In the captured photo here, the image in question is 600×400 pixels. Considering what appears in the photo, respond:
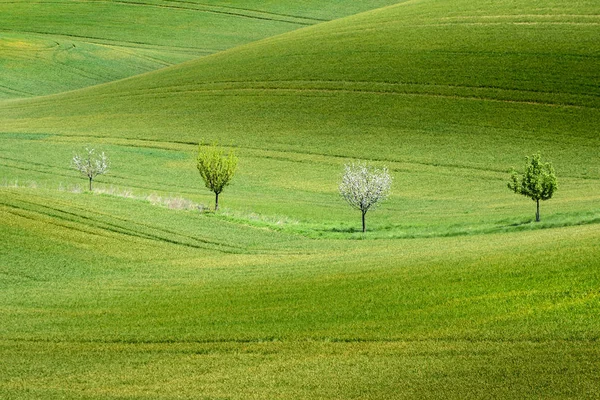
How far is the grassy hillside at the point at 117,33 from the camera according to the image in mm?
106938

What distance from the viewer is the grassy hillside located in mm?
106938

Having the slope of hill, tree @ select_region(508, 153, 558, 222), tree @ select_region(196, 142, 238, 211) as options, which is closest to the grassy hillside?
the slope of hill

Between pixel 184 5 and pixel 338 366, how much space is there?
123930 millimetres

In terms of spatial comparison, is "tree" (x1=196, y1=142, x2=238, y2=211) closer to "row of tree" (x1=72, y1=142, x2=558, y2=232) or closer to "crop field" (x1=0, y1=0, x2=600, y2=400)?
"row of tree" (x1=72, y1=142, x2=558, y2=232)

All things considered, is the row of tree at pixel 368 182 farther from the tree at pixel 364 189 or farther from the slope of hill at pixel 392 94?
the slope of hill at pixel 392 94

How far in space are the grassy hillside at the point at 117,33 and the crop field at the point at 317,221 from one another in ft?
2.76

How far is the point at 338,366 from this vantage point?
18094 mm

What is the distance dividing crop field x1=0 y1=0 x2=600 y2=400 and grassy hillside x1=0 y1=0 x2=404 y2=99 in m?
0.84

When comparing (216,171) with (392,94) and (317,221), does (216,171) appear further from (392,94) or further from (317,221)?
(392,94)

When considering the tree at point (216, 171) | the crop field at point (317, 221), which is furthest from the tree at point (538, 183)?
the tree at point (216, 171)

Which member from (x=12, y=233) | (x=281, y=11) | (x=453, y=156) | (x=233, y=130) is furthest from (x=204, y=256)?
(x=281, y=11)

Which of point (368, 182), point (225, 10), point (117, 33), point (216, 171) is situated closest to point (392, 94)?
point (216, 171)

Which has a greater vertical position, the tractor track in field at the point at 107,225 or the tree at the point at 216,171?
the tree at the point at 216,171

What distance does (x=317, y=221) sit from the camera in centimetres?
4356
